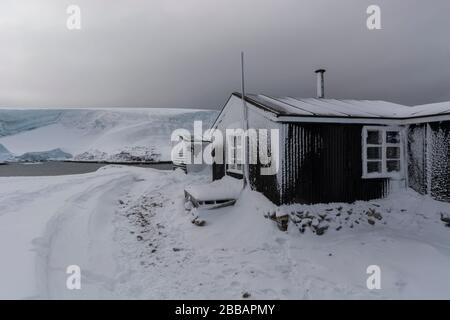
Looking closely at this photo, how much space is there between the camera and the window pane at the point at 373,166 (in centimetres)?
973

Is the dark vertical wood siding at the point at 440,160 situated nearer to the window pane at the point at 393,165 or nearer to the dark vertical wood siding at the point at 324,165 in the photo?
the window pane at the point at 393,165

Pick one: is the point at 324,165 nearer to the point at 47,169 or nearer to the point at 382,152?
the point at 382,152

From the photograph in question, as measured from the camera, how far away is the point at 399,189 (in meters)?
9.72

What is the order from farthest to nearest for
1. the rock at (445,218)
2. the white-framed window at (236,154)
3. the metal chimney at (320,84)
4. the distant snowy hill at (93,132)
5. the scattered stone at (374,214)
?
1. the distant snowy hill at (93,132)
2. the metal chimney at (320,84)
3. the white-framed window at (236,154)
4. the scattered stone at (374,214)
5. the rock at (445,218)

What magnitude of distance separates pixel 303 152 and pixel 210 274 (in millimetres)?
4842

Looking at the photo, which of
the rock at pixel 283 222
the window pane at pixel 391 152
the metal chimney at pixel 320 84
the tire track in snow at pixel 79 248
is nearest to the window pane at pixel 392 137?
the window pane at pixel 391 152

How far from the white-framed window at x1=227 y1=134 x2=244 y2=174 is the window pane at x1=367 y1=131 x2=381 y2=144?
464 centimetres

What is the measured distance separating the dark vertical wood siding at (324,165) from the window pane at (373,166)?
485 mm

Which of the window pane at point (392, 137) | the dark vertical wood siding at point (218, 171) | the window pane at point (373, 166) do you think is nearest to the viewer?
the window pane at point (373, 166)

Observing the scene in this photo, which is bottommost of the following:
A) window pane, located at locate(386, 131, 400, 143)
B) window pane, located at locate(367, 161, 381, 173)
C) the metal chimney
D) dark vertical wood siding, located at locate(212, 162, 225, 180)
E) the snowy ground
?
the snowy ground

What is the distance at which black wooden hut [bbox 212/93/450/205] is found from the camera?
28.2 feet

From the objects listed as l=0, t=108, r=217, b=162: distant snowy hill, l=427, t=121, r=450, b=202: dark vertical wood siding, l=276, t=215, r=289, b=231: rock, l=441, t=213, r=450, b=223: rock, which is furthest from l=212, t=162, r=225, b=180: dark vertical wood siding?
l=0, t=108, r=217, b=162: distant snowy hill

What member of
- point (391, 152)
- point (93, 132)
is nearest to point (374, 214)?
point (391, 152)

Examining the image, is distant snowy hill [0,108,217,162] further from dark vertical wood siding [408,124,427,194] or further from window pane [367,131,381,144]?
dark vertical wood siding [408,124,427,194]
